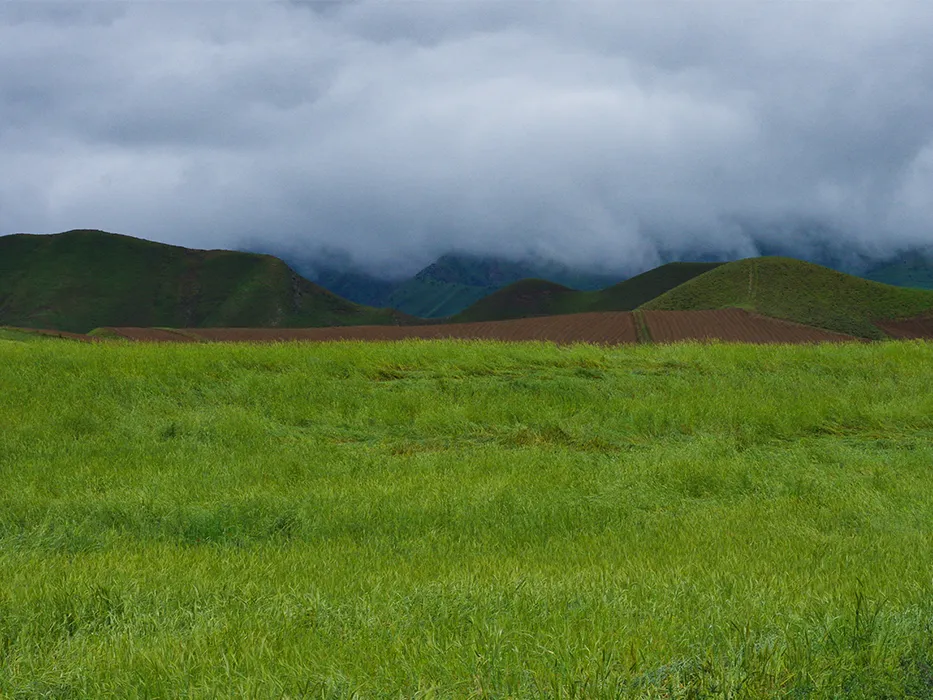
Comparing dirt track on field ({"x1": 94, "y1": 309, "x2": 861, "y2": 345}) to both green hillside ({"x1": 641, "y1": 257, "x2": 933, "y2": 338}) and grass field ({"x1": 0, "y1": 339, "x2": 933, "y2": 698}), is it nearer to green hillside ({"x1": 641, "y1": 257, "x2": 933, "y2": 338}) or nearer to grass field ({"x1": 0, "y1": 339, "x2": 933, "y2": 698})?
green hillside ({"x1": 641, "y1": 257, "x2": 933, "y2": 338})

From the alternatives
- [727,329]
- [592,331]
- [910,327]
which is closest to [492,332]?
[592,331]

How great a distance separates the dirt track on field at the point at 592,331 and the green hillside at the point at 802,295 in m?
28.2

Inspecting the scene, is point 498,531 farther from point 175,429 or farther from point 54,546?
point 175,429

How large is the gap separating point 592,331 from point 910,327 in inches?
2475

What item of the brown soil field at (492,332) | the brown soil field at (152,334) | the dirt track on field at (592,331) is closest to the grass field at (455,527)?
the brown soil field at (492,332)

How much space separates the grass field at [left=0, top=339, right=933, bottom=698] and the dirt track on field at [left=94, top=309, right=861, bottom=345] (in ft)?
109

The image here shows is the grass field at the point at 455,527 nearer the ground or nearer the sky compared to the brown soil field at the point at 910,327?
nearer the ground

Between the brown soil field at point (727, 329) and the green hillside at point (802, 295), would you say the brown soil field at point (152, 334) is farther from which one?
the green hillside at point (802, 295)

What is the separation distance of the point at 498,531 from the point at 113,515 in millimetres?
4846

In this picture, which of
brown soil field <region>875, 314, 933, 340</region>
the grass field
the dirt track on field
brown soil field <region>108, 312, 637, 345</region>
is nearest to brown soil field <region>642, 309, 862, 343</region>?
the dirt track on field

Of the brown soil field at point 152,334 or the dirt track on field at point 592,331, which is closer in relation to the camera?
the dirt track on field at point 592,331

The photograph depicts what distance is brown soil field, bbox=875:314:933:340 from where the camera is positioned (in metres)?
93.4

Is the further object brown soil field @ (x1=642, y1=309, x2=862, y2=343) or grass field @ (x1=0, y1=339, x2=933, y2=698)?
brown soil field @ (x1=642, y1=309, x2=862, y2=343)

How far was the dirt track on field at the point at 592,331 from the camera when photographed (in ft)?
182
